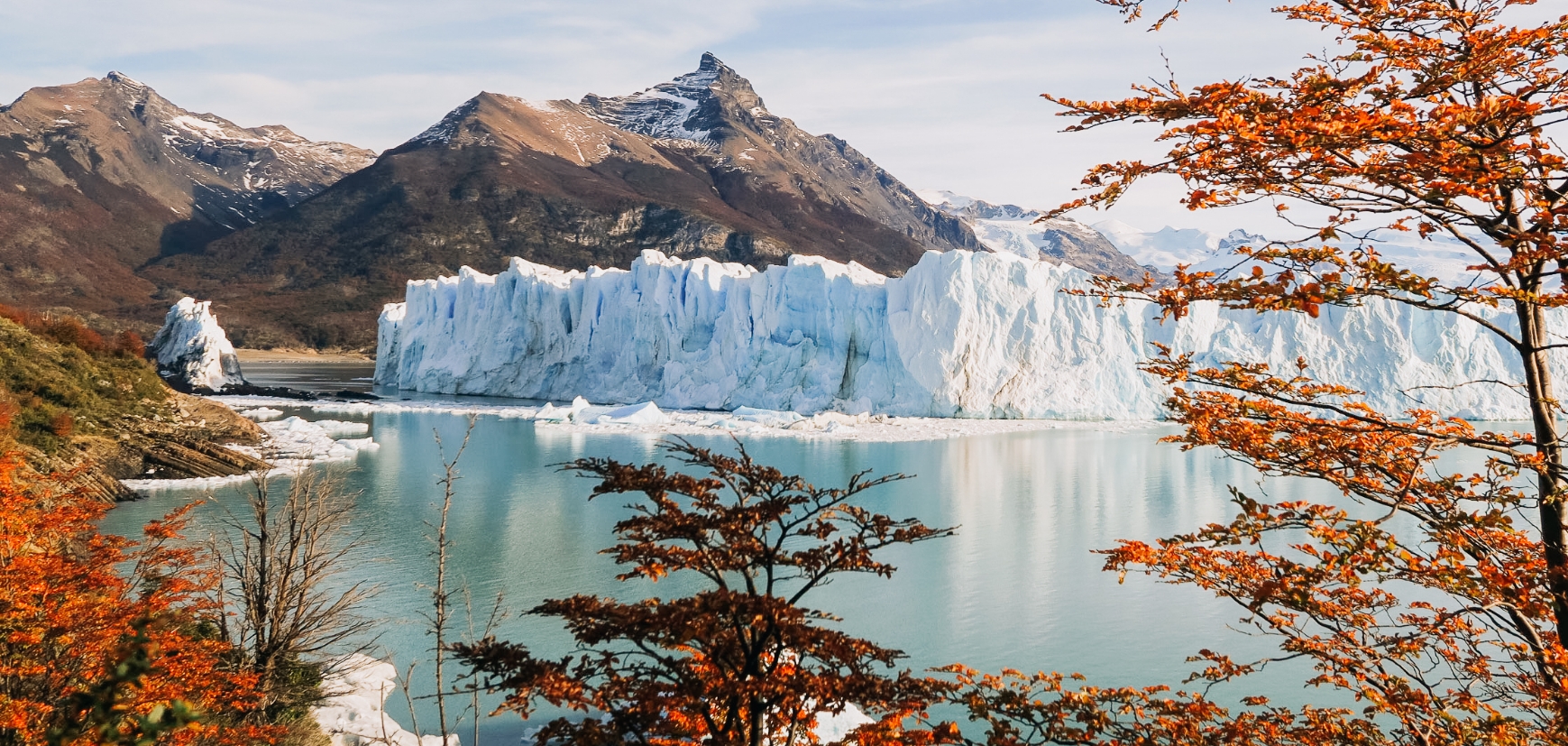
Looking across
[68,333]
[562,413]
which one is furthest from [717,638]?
[562,413]

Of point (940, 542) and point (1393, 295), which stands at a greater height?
point (1393, 295)

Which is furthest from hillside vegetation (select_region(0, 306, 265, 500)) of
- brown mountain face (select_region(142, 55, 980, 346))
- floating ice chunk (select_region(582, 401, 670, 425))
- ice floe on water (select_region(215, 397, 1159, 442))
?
brown mountain face (select_region(142, 55, 980, 346))

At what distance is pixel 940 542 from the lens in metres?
14.6

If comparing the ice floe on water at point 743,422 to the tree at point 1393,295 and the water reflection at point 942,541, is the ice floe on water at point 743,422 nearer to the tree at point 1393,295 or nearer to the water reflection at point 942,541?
the water reflection at point 942,541

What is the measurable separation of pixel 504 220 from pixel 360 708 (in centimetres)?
8433

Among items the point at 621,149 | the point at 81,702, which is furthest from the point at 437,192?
the point at 81,702

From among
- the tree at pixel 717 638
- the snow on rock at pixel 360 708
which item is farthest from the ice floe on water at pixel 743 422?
the tree at pixel 717 638

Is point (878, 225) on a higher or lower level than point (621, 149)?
lower

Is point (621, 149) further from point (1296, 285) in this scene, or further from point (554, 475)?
point (1296, 285)

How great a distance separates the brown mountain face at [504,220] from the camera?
261 ft

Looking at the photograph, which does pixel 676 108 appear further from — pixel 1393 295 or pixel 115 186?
pixel 1393 295

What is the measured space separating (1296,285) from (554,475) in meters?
18.1

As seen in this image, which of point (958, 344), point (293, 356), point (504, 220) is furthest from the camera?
point (504, 220)

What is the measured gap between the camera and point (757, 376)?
3319cm
